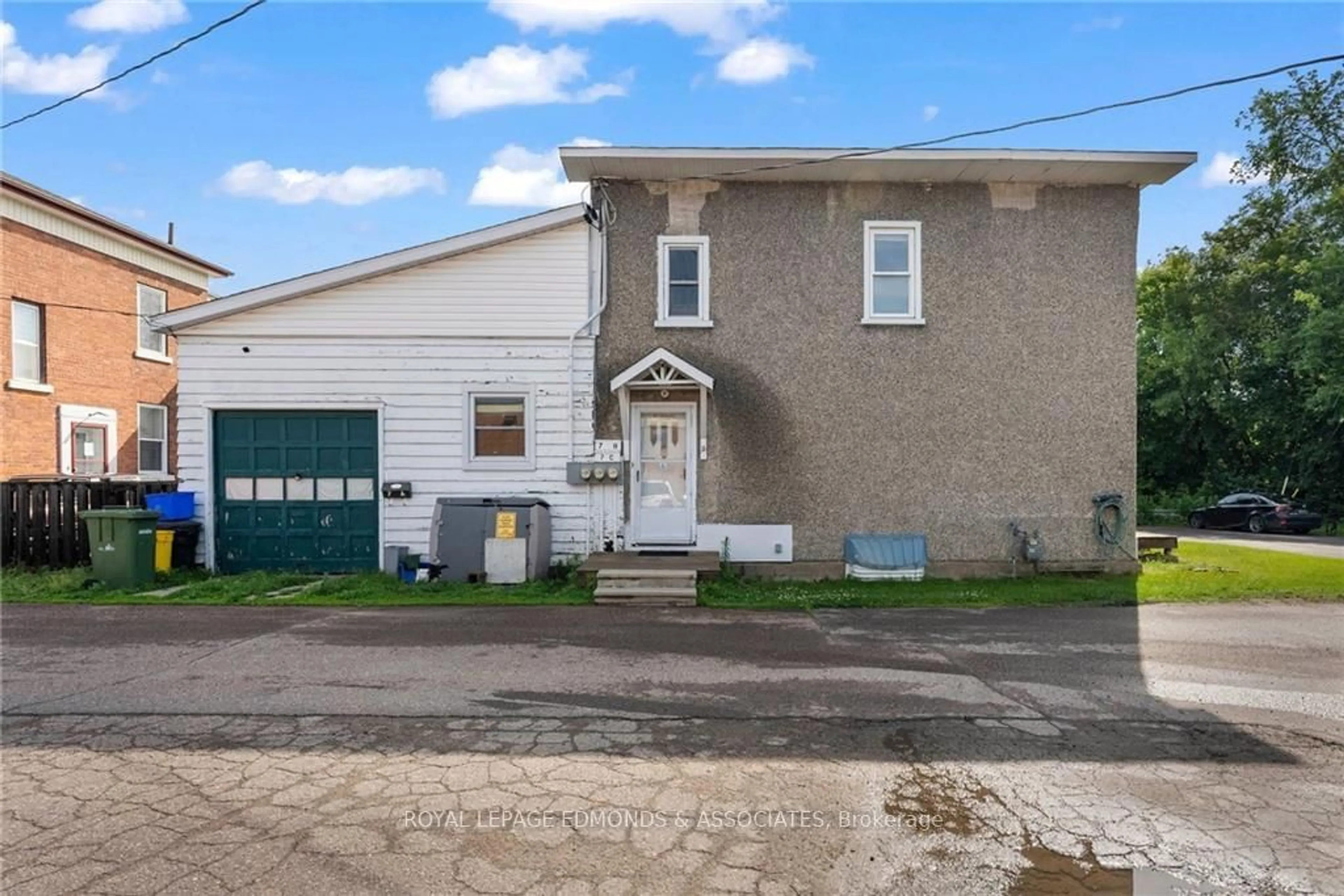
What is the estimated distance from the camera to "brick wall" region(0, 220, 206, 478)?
15570mm

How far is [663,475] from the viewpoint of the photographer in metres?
12.3

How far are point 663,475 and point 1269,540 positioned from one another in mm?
19208

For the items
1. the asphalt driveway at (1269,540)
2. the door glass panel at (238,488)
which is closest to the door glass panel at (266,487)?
the door glass panel at (238,488)

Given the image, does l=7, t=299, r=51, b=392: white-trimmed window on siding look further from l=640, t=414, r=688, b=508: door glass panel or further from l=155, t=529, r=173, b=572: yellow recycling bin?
l=640, t=414, r=688, b=508: door glass panel

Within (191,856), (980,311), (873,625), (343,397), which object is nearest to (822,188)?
(980,311)

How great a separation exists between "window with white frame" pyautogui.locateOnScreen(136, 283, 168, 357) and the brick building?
31 mm

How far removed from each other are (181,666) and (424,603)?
333 centimetres

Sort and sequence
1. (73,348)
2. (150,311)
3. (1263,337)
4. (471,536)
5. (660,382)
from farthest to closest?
(1263,337), (150,311), (73,348), (660,382), (471,536)

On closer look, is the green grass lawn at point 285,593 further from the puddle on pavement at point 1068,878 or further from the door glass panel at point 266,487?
the puddle on pavement at point 1068,878

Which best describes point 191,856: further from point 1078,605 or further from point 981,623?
point 1078,605

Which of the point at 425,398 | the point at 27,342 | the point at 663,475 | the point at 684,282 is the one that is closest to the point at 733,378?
the point at 684,282

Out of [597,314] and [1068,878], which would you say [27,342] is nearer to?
[597,314]

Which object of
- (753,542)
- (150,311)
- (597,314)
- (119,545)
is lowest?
(753,542)

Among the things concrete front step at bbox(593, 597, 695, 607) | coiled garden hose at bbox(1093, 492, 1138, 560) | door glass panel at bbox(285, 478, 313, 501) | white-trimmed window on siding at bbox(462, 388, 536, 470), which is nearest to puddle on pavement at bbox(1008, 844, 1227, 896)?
concrete front step at bbox(593, 597, 695, 607)
